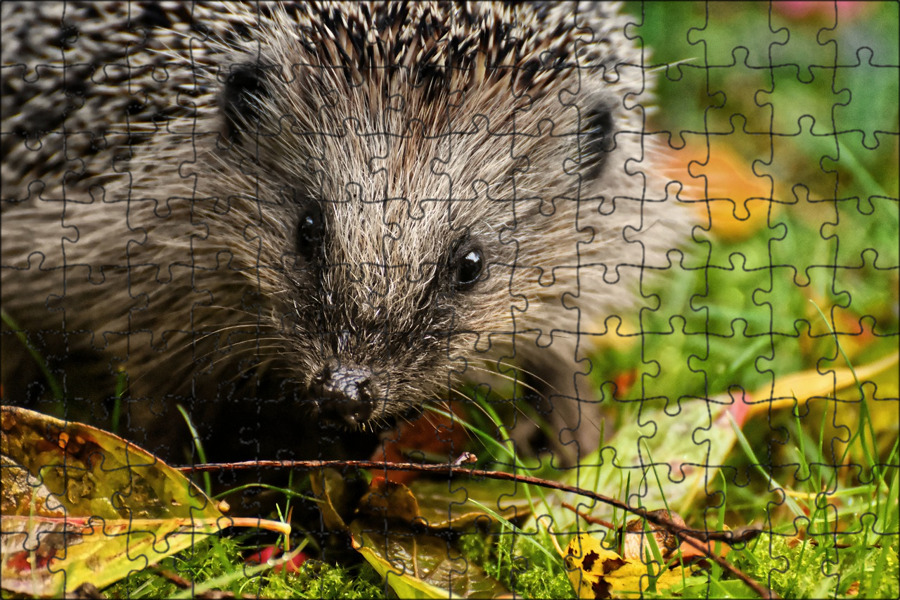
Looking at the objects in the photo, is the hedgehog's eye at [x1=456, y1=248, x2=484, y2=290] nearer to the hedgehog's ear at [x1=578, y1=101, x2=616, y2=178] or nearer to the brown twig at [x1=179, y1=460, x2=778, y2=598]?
the hedgehog's ear at [x1=578, y1=101, x2=616, y2=178]

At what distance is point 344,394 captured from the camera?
1659mm

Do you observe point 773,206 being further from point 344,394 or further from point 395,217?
point 344,394

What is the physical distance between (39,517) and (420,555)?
69 cm

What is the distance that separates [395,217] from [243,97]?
505mm

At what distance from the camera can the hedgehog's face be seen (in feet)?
5.83

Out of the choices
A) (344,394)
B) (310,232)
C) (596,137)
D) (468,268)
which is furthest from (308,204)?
(596,137)

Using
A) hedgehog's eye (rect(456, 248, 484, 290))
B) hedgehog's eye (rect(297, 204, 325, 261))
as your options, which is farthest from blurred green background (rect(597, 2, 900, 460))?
hedgehog's eye (rect(297, 204, 325, 261))

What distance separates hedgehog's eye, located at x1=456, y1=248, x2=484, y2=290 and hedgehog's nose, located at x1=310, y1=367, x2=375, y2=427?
1.18ft

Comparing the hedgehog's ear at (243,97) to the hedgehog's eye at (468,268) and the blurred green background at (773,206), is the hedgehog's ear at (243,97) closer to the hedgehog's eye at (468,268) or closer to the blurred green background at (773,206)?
the hedgehog's eye at (468,268)

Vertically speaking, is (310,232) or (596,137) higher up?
(596,137)

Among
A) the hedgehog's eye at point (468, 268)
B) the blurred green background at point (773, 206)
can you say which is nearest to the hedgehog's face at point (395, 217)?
the hedgehog's eye at point (468, 268)

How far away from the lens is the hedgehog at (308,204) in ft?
6.09

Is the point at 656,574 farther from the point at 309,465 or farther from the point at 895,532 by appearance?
the point at 309,465

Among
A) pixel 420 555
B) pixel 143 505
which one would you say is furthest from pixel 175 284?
pixel 420 555
